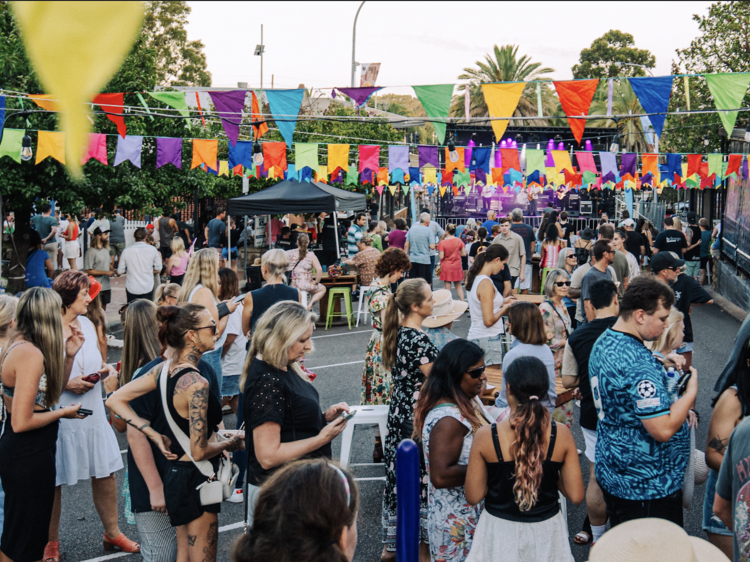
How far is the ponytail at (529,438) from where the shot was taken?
2576mm

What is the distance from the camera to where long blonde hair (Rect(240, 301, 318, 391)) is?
2.93 meters

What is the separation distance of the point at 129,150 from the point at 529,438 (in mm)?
9661

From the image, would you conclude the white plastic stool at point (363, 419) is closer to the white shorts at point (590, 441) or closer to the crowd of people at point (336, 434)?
the crowd of people at point (336, 434)

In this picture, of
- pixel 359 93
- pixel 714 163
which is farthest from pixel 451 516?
pixel 714 163

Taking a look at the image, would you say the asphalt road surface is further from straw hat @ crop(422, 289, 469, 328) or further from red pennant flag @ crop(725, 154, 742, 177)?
red pennant flag @ crop(725, 154, 742, 177)

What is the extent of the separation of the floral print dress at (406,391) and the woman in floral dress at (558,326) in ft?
4.35

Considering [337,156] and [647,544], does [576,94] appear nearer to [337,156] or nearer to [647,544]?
[337,156]

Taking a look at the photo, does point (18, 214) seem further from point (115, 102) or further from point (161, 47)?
point (161, 47)

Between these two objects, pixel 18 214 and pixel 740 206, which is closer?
pixel 18 214

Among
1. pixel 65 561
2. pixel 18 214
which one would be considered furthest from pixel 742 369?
pixel 18 214

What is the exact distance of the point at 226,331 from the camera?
19.9 feet

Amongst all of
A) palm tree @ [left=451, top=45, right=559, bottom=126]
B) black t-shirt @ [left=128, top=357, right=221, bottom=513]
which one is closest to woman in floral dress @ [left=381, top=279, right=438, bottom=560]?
black t-shirt @ [left=128, top=357, right=221, bottom=513]

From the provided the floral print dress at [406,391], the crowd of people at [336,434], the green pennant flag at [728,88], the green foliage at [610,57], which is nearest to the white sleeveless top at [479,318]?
the crowd of people at [336,434]

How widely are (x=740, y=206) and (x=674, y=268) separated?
10473 millimetres
